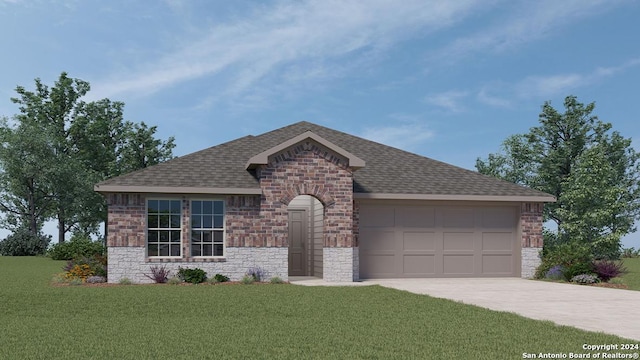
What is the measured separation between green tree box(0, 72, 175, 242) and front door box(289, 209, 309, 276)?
27351mm

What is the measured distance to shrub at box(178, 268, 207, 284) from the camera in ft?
68.1

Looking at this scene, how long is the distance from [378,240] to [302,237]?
2.98 metres

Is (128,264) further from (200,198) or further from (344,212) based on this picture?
(344,212)

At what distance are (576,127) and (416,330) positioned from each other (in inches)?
1419

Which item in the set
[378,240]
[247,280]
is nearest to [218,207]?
[247,280]

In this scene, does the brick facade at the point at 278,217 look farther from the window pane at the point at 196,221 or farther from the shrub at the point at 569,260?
the shrub at the point at 569,260

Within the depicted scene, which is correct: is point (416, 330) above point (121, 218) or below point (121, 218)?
below

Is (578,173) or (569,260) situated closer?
(569,260)

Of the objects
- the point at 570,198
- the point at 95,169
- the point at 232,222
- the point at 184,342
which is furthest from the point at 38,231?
the point at 184,342

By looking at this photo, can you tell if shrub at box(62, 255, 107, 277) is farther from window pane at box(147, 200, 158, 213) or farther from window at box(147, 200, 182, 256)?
window pane at box(147, 200, 158, 213)

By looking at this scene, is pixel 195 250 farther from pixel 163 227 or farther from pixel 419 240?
pixel 419 240

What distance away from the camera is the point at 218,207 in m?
21.8

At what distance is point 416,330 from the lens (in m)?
10.5

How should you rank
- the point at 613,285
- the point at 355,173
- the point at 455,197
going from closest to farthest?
the point at 613,285 < the point at 455,197 < the point at 355,173
